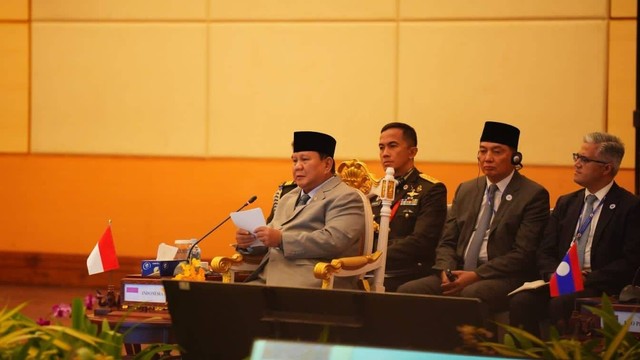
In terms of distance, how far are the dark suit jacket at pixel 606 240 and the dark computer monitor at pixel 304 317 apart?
2.29 m

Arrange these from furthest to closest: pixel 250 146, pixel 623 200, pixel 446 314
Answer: pixel 250 146
pixel 623 200
pixel 446 314

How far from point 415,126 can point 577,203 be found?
7.55 feet

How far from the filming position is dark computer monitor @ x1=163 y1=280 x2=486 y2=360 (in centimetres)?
210

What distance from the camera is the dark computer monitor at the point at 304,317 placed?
2.10 metres

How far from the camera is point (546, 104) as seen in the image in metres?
6.47

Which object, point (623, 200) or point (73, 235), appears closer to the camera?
point (623, 200)

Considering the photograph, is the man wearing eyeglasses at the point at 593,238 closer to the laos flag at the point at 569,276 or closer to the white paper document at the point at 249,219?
the laos flag at the point at 569,276

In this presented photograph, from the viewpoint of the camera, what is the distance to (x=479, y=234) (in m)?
4.65

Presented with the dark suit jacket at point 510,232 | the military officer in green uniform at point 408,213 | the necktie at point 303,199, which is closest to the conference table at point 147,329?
the necktie at point 303,199

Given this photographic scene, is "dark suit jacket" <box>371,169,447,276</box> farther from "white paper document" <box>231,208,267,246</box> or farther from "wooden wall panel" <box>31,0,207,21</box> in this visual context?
"wooden wall panel" <box>31,0,207,21</box>

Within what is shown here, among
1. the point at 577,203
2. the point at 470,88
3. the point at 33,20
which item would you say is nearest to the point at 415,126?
the point at 470,88

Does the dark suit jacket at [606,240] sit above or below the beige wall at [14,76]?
below

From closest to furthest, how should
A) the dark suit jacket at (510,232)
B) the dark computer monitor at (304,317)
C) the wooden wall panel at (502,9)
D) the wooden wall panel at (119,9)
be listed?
the dark computer monitor at (304,317) < the dark suit jacket at (510,232) < the wooden wall panel at (502,9) < the wooden wall panel at (119,9)

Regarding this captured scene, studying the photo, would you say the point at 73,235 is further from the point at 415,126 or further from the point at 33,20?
the point at 415,126
